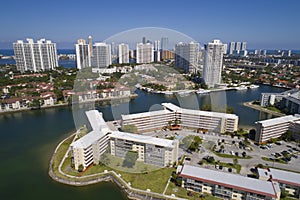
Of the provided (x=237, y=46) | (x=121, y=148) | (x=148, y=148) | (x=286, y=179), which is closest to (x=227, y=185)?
(x=286, y=179)

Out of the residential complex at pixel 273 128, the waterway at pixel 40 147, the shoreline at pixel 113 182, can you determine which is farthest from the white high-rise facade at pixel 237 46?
the shoreline at pixel 113 182

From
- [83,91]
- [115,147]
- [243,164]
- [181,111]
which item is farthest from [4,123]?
[243,164]

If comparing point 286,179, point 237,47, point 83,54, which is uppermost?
point 237,47

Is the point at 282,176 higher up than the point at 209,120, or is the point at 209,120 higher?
the point at 209,120

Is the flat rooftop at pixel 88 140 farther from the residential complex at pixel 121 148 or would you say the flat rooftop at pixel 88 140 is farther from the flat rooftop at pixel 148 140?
the flat rooftop at pixel 148 140

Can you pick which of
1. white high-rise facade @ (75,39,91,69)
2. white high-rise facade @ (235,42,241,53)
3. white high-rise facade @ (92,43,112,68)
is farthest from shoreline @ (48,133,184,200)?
white high-rise facade @ (235,42,241,53)

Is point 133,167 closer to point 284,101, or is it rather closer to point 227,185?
point 227,185

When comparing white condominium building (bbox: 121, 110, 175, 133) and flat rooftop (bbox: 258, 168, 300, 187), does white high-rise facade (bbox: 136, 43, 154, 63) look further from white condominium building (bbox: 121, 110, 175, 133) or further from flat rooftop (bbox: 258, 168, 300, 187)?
flat rooftop (bbox: 258, 168, 300, 187)
